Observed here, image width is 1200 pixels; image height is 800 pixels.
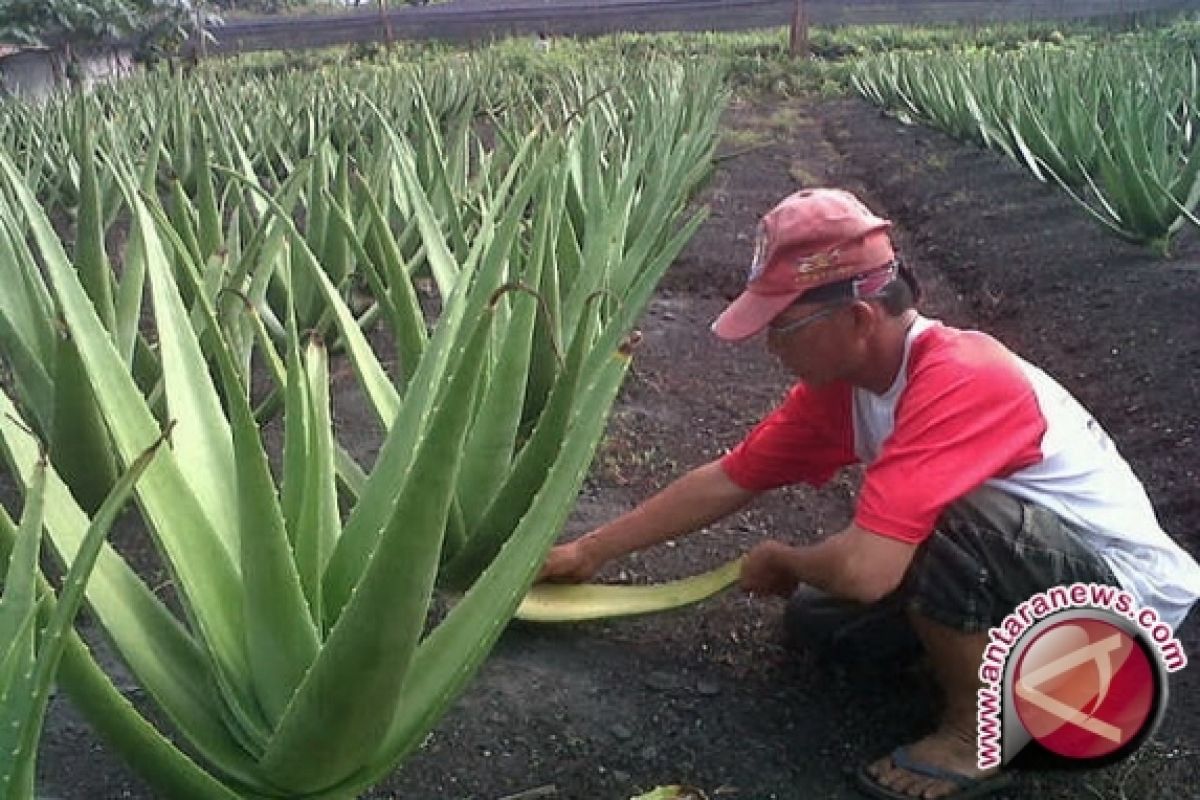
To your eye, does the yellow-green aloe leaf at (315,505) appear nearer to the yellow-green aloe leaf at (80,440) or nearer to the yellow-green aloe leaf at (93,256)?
the yellow-green aloe leaf at (80,440)

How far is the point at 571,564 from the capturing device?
1.82 meters

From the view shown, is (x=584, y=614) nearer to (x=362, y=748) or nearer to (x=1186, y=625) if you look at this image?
(x=362, y=748)

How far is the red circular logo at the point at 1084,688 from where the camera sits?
1.44 m

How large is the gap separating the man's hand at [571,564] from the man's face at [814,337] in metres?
0.43

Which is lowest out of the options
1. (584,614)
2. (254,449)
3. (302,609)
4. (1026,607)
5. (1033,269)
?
(1033,269)

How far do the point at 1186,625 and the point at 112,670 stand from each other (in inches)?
59.7

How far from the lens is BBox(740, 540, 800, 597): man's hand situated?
1.60 metres

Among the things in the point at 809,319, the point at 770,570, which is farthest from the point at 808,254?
the point at 770,570

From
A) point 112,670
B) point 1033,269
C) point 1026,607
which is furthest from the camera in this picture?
point 1033,269

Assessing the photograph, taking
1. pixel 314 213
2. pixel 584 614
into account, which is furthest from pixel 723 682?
pixel 314 213

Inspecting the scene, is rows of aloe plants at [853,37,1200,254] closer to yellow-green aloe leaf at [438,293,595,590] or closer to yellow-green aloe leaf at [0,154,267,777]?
yellow-green aloe leaf at [438,293,595,590]

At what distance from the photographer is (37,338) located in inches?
73.0

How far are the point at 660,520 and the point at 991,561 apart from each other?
1.57ft

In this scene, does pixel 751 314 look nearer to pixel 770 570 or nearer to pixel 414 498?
pixel 770 570
